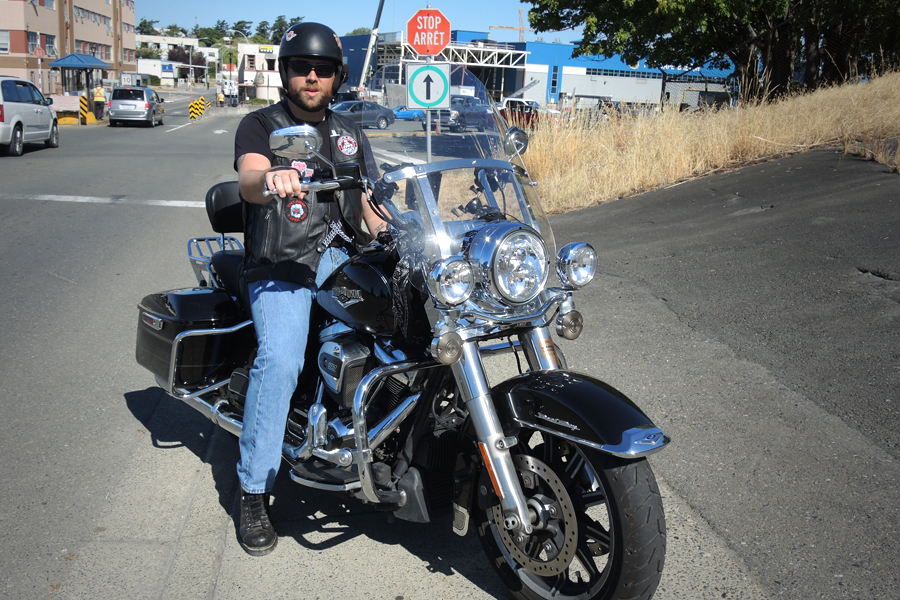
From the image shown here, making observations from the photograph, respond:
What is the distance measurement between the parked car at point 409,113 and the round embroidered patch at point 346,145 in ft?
0.80

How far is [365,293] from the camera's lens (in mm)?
2840

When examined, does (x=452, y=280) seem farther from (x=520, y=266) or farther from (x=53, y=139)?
(x=53, y=139)

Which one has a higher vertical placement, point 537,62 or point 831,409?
point 537,62

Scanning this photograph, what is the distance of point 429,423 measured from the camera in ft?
9.29

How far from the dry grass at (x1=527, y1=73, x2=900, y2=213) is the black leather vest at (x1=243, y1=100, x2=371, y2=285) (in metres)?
7.61

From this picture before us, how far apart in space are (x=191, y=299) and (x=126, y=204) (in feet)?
28.9

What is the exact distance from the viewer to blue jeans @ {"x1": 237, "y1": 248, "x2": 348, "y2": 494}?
309 centimetres

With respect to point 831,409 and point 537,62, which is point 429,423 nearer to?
point 831,409

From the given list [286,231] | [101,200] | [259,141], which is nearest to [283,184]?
[286,231]

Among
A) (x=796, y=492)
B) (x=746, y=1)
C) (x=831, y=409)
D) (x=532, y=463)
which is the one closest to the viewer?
(x=532, y=463)

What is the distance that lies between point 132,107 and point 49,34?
36.9 m

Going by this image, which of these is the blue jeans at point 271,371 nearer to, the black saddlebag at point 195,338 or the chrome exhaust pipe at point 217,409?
the chrome exhaust pipe at point 217,409

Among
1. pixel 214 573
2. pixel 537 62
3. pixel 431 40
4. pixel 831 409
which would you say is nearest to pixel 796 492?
pixel 831 409

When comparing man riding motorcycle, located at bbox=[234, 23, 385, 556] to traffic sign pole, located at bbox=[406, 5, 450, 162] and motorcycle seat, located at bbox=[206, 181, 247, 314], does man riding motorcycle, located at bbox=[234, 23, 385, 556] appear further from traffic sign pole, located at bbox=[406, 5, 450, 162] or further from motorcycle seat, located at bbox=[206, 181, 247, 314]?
traffic sign pole, located at bbox=[406, 5, 450, 162]
